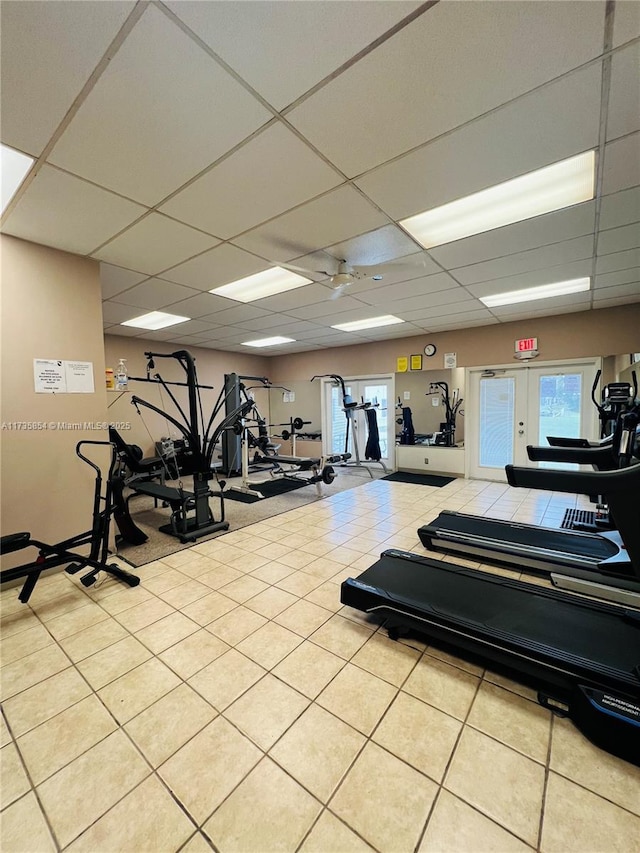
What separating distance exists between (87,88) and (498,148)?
1952 millimetres

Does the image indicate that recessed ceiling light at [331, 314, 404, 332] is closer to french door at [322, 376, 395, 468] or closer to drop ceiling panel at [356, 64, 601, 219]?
french door at [322, 376, 395, 468]

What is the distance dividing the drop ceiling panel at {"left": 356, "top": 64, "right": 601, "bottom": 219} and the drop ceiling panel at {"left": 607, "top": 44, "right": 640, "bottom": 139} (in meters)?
0.05

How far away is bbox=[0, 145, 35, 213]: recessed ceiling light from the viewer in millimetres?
1768

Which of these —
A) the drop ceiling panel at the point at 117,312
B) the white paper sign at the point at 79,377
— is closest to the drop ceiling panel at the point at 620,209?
the white paper sign at the point at 79,377

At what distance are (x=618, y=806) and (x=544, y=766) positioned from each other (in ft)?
0.70

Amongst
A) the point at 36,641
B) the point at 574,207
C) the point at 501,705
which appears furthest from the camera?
the point at 574,207

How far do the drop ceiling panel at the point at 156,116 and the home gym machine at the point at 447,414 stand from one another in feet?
18.8

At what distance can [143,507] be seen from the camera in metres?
4.93

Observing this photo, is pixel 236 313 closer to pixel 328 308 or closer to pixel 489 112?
pixel 328 308

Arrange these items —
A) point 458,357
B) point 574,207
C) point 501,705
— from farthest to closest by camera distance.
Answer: point 458,357, point 574,207, point 501,705

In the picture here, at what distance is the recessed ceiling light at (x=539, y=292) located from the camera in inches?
153

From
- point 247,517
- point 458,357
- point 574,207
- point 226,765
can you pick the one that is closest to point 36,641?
point 226,765

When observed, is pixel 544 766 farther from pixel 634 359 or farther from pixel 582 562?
pixel 634 359

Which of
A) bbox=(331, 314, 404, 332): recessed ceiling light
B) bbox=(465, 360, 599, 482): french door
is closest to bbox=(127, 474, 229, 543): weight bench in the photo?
bbox=(331, 314, 404, 332): recessed ceiling light
